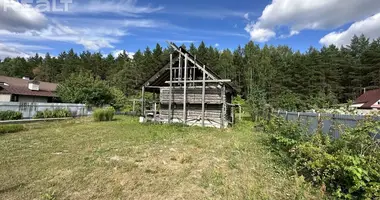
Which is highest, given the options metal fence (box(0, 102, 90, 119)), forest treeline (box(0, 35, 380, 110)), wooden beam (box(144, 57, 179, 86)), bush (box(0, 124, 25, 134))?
forest treeline (box(0, 35, 380, 110))

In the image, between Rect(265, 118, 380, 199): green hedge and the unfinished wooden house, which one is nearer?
Rect(265, 118, 380, 199): green hedge

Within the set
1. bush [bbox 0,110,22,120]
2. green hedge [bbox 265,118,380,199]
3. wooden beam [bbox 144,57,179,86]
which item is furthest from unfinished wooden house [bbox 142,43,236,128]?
green hedge [bbox 265,118,380,199]

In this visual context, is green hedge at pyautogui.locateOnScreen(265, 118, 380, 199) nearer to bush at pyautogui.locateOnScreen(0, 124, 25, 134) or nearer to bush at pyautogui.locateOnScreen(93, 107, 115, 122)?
bush at pyautogui.locateOnScreen(0, 124, 25, 134)

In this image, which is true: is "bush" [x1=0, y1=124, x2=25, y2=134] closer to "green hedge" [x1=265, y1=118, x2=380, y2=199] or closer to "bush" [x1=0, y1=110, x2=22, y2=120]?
"bush" [x1=0, y1=110, x2=22, y2=120]

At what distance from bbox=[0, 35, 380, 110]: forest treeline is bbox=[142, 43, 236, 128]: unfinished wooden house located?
1706 centimetres

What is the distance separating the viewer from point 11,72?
62.5 m

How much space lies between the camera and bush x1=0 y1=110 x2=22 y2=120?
17759 mm

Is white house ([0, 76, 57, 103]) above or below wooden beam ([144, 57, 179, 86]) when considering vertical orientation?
below

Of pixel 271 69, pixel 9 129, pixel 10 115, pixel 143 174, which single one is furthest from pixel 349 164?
pixel 271 69

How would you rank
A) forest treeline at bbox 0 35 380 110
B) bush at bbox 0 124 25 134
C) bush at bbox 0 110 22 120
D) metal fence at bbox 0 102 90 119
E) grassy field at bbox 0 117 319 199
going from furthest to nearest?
1. forest treeline at bbox 0 35 380 110
2. metal fence at bbox 0 102 90 119
3. bush at bbox 0 110 22 120
4. bush at bbox 0 124 25 134
5. grassy field at bbox 0 117 319 199

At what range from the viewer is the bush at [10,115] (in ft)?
58.3

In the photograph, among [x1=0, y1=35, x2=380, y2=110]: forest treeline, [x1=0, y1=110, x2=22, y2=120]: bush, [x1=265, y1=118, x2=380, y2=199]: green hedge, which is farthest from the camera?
[x1=0, y1=35, x2=380, y2=110]: forest treeline

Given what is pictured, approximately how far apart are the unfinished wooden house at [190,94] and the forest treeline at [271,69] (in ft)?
56.0

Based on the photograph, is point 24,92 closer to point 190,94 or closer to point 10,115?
point 10,115
